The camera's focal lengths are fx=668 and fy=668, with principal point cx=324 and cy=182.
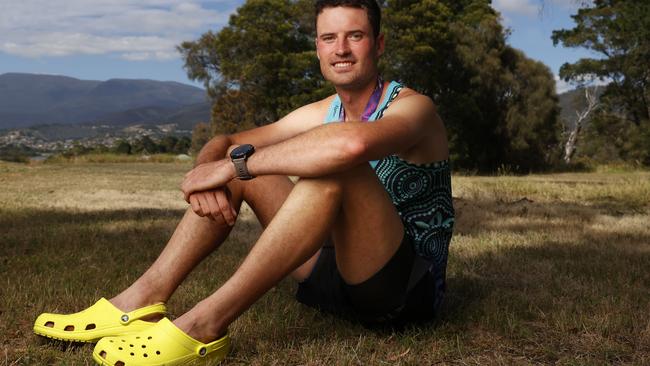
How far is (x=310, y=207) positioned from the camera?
7.65 ft

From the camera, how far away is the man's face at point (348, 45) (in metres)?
2.81

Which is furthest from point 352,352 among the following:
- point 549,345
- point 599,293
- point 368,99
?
point 599,293

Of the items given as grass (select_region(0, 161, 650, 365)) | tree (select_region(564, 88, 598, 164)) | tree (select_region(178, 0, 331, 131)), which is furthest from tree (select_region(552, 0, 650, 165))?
grass (select_region(0, 161, 650, 365))

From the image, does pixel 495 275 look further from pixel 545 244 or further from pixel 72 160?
pixel 72 160

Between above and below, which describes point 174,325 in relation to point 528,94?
below

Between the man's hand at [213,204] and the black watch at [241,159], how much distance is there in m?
0.12

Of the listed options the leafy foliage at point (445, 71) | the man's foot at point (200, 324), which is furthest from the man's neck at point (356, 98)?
the leafy foliage at point (445, 71)

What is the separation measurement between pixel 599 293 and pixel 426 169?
1.67 m

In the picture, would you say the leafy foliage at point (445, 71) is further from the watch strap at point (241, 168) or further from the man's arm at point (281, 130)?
the watch strap at point (241, 168)

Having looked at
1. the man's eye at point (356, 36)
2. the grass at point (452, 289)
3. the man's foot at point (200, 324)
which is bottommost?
the grass at point (452, 289)

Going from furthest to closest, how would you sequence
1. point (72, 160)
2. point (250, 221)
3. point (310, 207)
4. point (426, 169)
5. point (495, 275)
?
point (72, 160) < point (250, 221) < point (495, 275) < point (426, 169) < point (310, 207)

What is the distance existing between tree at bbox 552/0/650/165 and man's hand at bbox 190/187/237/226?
85.4ft

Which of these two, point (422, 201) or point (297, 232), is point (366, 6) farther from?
point (297, 232)

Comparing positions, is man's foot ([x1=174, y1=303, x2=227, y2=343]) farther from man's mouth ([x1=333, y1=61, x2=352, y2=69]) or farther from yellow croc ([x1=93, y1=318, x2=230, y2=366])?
man's mouth ([x1=333, y1=61, x2=352, y2=69])
